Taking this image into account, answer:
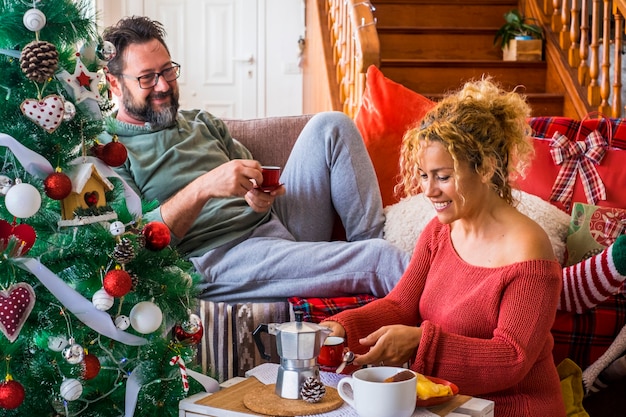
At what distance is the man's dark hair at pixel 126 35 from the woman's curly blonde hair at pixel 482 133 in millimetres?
1038

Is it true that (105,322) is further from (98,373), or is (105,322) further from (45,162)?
(45,162)

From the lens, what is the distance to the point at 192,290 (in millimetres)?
1651

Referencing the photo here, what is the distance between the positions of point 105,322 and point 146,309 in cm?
7

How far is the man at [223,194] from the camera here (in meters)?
2.23

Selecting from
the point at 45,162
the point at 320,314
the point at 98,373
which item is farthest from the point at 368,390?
the point at 320,314

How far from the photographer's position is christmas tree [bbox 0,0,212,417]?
55.3 inches

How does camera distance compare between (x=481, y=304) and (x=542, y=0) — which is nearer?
(x=481, y=304)

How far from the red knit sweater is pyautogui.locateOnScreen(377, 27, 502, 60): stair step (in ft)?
10.8

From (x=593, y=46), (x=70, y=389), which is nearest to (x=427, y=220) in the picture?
(x=70, y=389)

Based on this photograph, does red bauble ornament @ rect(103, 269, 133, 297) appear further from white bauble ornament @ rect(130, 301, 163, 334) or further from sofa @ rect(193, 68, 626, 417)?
sofa @ rect(193, 68, 626, 417)

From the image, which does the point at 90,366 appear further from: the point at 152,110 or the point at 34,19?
the point at 152,110

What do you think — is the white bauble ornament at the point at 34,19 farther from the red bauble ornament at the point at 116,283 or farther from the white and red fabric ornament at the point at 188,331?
the white and red fabric ornament at the point at 188,331

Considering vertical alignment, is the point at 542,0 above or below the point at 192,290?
above

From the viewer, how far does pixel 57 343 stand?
1.44 metres
